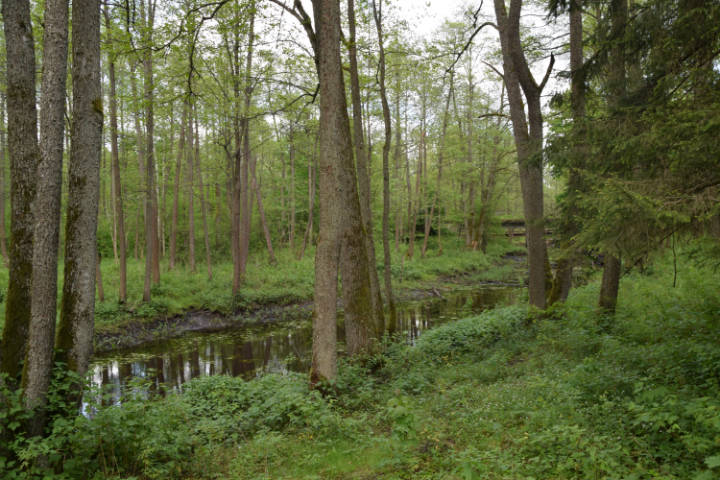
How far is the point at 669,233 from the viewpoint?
168 inches

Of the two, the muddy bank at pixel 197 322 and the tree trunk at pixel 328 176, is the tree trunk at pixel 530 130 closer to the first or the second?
the tree trunk at pixel 328 176

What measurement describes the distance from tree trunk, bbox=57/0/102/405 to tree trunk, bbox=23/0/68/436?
15 cm

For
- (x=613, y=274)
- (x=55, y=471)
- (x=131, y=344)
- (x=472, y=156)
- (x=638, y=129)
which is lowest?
(x=131, y=344)

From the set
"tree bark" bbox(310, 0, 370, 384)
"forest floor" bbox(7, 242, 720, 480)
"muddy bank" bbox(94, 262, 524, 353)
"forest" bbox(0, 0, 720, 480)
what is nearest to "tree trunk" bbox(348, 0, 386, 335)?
"forest" bbox(0, 0, 720, 480)

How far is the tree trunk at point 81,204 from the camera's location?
4595 millimetres

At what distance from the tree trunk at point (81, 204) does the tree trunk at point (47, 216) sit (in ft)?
0.48

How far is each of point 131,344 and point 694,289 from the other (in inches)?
591

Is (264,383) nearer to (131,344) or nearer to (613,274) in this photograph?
(613,274)

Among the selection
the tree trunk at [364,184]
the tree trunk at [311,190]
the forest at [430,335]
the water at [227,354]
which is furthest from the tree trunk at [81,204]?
the tree trunk at [311,190]

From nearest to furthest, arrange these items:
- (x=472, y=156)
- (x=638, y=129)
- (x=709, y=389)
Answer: (x=709, y=389) < (x=638, y=129) < (x=472, y=156)

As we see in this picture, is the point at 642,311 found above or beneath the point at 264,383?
above

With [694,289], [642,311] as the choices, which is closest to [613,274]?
[642,311]

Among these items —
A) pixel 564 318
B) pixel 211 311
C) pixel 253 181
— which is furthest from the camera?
pixel 253 181

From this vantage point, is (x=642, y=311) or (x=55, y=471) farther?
(x=642, y=311)
